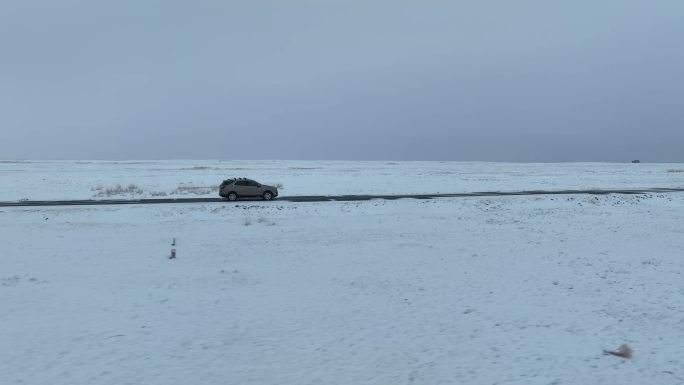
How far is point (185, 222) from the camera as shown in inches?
934

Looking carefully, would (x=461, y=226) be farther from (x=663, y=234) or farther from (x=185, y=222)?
(x=185, y=222)

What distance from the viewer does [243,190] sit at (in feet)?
108

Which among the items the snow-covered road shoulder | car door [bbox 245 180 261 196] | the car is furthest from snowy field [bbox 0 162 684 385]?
car door [bbox 245 180 261 196]

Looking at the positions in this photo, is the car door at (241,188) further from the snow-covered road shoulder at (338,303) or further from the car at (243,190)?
the snow-covered road shoulder at (338,303)

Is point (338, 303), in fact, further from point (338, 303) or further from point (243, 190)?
point (243, 190)

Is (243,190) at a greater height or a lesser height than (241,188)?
lesser

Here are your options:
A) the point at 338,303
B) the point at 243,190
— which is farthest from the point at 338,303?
the point at 243,190

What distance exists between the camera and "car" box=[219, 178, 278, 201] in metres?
32.6

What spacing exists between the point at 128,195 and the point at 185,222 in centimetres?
1455

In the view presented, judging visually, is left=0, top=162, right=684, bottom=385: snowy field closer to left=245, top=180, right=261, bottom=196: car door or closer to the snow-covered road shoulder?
the snow-covered road shoulder

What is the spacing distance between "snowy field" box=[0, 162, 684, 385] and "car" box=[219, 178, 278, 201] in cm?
960

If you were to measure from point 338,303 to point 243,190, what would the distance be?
22.6 metres

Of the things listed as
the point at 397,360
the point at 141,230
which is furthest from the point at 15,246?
the point at 397,360

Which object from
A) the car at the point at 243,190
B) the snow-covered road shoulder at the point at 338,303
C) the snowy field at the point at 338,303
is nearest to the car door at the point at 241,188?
the car at the point at 243,190
